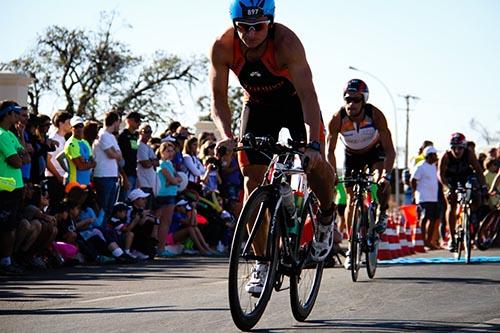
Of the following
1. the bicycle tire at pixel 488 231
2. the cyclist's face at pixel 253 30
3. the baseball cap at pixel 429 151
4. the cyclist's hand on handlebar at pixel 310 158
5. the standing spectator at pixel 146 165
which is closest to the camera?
the cyclist's hand on handlebar at pixel 310 158

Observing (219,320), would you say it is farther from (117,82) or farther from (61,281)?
(117,82)

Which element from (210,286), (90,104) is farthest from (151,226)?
(90,104)

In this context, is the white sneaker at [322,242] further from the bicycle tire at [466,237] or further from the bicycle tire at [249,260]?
the bicycle tire at [466,237]

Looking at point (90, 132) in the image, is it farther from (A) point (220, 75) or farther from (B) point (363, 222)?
(A) point (220, 75)

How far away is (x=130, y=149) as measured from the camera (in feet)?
59.2

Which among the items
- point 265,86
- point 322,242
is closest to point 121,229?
point 322,242

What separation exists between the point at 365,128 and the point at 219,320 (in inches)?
232

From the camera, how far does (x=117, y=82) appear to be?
164ft

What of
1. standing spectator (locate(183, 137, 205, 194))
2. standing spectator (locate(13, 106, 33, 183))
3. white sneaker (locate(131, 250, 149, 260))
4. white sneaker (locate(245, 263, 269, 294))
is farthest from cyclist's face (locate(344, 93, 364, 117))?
standing spectator (locate(183, 137, 205, 194))

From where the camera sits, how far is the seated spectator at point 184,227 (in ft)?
64.1

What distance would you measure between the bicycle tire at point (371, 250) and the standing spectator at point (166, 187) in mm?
5815

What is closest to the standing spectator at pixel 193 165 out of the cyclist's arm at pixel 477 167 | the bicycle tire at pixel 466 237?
the cyclist's arm at pixel 477 167

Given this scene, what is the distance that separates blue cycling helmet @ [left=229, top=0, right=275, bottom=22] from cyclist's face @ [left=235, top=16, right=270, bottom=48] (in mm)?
42

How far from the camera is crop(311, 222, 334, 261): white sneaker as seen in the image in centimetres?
942
